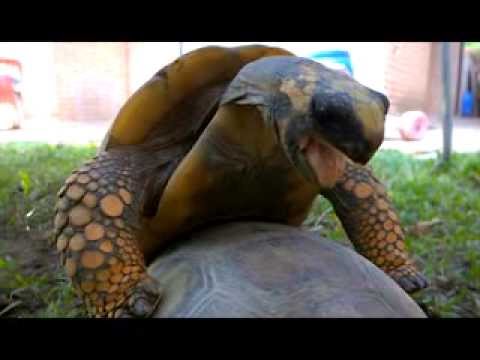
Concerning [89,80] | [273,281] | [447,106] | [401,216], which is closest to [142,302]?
[273,281]

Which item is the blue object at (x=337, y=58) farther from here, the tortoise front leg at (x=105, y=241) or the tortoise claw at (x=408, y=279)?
the tortoise front leg at (x=105, y=241)

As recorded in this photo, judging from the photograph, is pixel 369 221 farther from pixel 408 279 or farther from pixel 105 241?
pixel 105 241

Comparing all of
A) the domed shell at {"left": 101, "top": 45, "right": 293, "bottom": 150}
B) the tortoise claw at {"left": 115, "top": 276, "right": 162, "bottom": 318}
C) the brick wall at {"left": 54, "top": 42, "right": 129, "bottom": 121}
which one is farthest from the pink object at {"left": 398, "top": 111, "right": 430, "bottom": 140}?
the tortoise claw at {"left": 115, "top": 276, "right": 162, "bottom": 318}

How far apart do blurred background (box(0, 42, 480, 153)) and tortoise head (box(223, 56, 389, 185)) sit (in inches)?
151

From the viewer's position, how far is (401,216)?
274 centimetres

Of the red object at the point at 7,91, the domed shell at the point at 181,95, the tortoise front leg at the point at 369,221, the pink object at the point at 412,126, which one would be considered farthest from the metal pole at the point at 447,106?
the red object at the point at 7,91

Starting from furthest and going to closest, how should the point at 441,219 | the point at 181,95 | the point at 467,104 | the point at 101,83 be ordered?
the point at 467,104
the point at 101,83
the point at 441,219
the point at 181,95

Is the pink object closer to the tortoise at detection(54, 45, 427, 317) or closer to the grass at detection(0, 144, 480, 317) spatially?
the grass at detection(0, 144, 480, 317)

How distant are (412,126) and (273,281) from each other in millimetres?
4899

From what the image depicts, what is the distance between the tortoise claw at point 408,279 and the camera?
1.51m

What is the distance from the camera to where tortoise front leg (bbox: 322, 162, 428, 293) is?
5.09 feet

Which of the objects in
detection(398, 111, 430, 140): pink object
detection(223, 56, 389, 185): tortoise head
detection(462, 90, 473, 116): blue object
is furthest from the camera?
detection(462, 90, 473, 116): blue object
